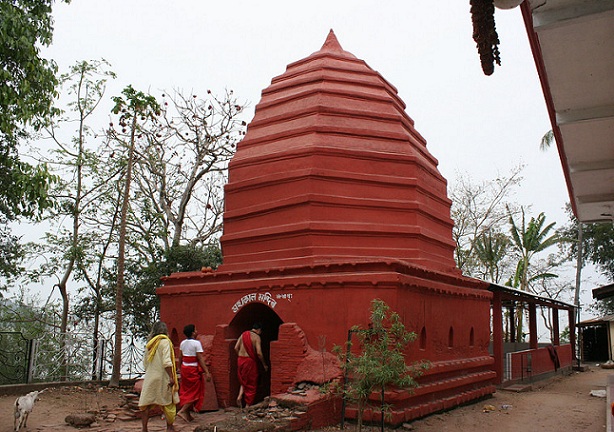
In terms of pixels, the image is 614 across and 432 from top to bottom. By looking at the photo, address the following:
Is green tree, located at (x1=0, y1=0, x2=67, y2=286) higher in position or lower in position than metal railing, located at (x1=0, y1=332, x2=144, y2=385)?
higher

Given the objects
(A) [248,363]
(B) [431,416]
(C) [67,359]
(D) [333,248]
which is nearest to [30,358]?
(C) [67,359]

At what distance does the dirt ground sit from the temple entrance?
1.99 feet

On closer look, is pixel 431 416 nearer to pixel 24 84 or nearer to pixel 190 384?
pixel 190 384

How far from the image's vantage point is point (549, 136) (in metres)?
27.2

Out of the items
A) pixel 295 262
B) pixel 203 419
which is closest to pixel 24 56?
pixel 295 262

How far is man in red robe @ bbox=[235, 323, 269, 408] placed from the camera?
885 cm

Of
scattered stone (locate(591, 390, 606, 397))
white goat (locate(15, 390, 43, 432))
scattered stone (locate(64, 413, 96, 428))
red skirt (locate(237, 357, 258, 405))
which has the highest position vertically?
red skirt (locate(237, 357, 258, 405))

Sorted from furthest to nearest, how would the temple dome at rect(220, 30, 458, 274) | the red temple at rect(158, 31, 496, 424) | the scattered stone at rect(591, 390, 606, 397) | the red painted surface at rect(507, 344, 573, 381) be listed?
the red painted surface at rect(507, 344, 573, 381) < the scattered stone at rect(591, 390, 606, 397) < the temple dome at rect(220, 30, 458, 274) < the red temple at rect(158, 31, 496, 424)

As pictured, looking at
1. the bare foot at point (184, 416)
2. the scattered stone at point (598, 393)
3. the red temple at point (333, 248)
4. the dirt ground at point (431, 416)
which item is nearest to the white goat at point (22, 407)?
the dirt ground at point (431, 416)

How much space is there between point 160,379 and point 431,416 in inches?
161

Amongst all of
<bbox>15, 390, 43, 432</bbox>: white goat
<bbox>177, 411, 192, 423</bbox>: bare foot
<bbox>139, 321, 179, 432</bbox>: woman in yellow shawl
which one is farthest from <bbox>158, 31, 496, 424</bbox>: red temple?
<bbox>15, 390, 43, 432</bbox>: white goat

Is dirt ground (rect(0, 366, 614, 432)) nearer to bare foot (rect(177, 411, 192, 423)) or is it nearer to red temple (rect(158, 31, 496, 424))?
bare foot (rect(177, 411, 192, 423))

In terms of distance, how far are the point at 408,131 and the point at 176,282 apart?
534cm

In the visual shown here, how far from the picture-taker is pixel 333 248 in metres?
9.73
